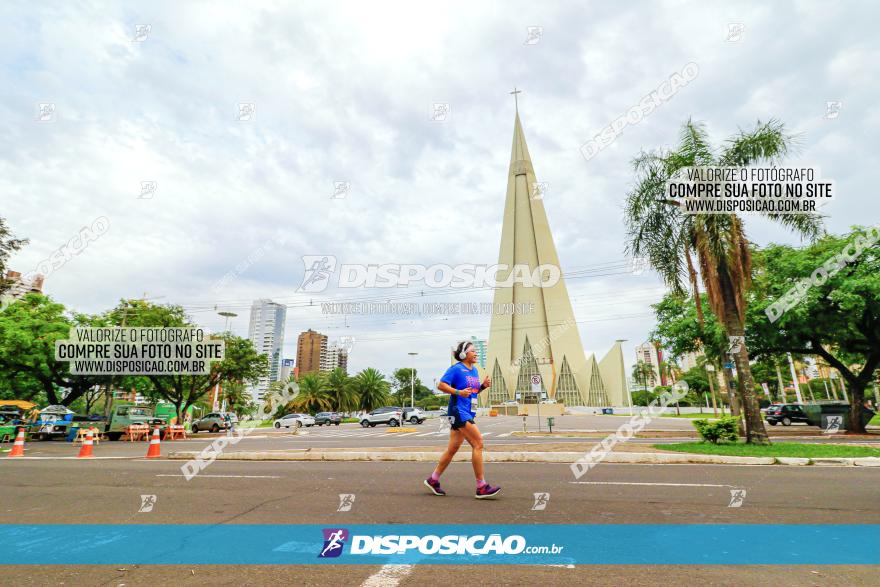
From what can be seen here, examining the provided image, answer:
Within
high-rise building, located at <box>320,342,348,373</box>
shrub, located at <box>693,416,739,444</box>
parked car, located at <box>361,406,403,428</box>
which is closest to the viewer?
shrub, located at <box>693,416,739,444</box>

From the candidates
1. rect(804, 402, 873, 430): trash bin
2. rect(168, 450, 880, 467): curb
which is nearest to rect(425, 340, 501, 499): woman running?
rect(168, 450, 880, 467): curb

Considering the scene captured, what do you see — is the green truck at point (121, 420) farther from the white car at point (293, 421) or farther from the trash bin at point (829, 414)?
the trash bin at point (829, 414)

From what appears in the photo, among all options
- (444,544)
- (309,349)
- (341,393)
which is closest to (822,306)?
(444,544)

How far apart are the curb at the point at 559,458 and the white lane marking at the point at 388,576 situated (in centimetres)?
707

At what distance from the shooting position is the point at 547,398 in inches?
3428

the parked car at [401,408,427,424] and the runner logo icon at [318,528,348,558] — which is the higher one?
the parked car at [401,408,427,424]

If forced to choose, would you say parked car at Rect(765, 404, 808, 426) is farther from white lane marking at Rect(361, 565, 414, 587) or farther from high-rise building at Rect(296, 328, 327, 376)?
high-rise building at Rect(296, 328, 327, 376)

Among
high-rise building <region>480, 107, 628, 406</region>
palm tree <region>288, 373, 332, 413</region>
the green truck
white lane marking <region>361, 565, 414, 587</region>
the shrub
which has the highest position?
high-rise building <region>480, 107, 628, 406</region>

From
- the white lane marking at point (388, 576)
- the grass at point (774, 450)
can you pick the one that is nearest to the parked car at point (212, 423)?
the grass at point (774, 450)

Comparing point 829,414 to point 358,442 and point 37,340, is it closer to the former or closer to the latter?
point 358,442

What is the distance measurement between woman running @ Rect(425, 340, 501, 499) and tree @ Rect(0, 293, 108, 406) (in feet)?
93.6

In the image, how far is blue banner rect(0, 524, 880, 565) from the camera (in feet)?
12.0

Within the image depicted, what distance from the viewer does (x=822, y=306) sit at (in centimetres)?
1800

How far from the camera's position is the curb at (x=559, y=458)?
32.6 ft
